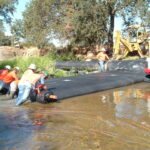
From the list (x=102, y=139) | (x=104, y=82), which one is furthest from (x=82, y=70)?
(x=102, y=139)

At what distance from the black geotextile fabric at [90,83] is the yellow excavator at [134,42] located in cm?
1117

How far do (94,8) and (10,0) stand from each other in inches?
443

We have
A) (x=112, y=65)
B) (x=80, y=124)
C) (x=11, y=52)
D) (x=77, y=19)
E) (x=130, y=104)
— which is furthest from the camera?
(x=11, y=52)

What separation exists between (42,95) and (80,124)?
2.83 metres

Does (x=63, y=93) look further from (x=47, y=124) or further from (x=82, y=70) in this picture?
(x=82, y=70)

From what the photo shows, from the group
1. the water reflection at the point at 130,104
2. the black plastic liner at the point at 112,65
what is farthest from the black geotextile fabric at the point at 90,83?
the black plastic liner at the point at 112,65

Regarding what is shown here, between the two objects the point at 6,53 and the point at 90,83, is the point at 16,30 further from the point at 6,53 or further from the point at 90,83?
the point at 90,83

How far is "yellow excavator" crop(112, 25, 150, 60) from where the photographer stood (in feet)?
88.5

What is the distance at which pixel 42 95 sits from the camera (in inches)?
405

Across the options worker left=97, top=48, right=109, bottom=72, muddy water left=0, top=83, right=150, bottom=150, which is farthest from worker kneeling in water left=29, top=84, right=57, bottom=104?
worker left=97, top=48, right=109, bottom=72

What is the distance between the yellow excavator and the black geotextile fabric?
11.2 m

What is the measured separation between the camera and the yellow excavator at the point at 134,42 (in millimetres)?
26984

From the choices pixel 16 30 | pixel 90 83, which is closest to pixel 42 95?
pixel 90 83

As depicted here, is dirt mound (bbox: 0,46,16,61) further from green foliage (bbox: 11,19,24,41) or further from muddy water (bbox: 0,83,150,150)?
muddy water (bbox: 0,83,150,150)
